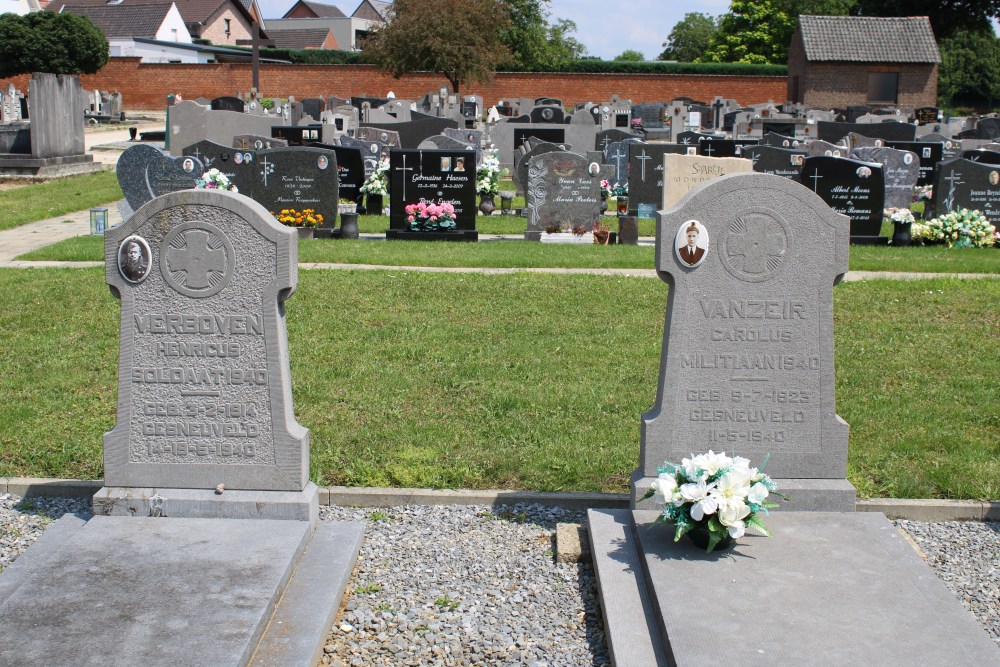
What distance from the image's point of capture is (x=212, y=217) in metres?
5.11

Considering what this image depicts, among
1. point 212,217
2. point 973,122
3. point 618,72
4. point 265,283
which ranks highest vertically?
point 618,72

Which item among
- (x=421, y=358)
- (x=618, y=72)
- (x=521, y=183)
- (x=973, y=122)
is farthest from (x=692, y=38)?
(x=421, y=358)

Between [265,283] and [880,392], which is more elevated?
[265,283]

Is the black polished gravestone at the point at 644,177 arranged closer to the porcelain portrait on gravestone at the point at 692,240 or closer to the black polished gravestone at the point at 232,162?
the black polished gravestone at the point at 232,162

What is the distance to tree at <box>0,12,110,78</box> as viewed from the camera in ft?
131

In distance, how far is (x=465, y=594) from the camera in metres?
4.84

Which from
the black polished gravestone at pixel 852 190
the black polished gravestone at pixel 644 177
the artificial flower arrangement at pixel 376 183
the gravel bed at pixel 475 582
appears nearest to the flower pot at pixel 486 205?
the artificial flower arrangement at pixel 376 183

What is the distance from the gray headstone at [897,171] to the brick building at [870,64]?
3704 centimetres

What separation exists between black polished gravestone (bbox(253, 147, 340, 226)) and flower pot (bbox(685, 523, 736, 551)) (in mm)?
11270

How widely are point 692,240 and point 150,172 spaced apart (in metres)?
11.7

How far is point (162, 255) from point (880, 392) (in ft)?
17.0

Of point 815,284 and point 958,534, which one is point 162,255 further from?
point 958,534

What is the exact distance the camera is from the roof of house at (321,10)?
4410 inches

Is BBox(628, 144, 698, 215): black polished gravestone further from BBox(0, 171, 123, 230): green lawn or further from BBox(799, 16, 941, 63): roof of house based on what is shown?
BBox(799, 16, 941, 63): roof of house
